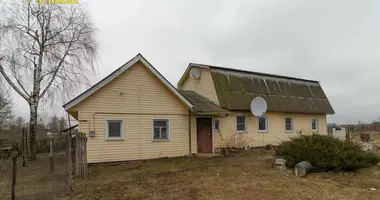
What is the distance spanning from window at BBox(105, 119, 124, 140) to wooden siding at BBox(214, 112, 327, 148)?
6.03 m

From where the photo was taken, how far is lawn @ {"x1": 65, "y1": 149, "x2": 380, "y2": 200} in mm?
6355

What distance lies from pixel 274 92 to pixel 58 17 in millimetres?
15697

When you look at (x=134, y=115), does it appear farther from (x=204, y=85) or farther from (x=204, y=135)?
(x=204, y=85)

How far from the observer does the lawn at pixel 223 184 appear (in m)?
6.36

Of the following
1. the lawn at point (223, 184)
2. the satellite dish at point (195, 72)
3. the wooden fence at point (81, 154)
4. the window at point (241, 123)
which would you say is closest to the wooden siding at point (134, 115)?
the lawn at point (223, 184)

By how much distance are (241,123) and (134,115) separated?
763cm

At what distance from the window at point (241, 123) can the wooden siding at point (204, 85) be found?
7.11 ft

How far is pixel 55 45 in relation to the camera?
15.6 meters

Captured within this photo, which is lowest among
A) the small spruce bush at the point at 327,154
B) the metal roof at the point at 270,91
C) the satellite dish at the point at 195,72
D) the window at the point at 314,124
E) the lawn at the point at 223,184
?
the lawn at the point at 223,184

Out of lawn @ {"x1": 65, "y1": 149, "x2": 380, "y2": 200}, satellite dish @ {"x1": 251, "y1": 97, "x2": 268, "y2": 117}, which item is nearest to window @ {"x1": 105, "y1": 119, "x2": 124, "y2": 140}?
lawn @ {"x1": 65, "y1": 149, "x2": 380, "y2": 200}

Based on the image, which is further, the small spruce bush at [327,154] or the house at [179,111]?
the house at [179,111]

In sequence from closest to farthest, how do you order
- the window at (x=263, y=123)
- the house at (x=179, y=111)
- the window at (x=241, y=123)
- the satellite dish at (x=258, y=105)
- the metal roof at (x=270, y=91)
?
the house at (x=179, y=111) → the satellite dish at (x=258, y=105) → the metal roof at (x=270, y=91) → the window at (x=241, y=123) → the window at (x=263, y=123)

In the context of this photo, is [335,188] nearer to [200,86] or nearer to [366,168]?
[366,168]

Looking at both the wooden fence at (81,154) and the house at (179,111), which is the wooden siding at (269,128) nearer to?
the house at (179,111)
